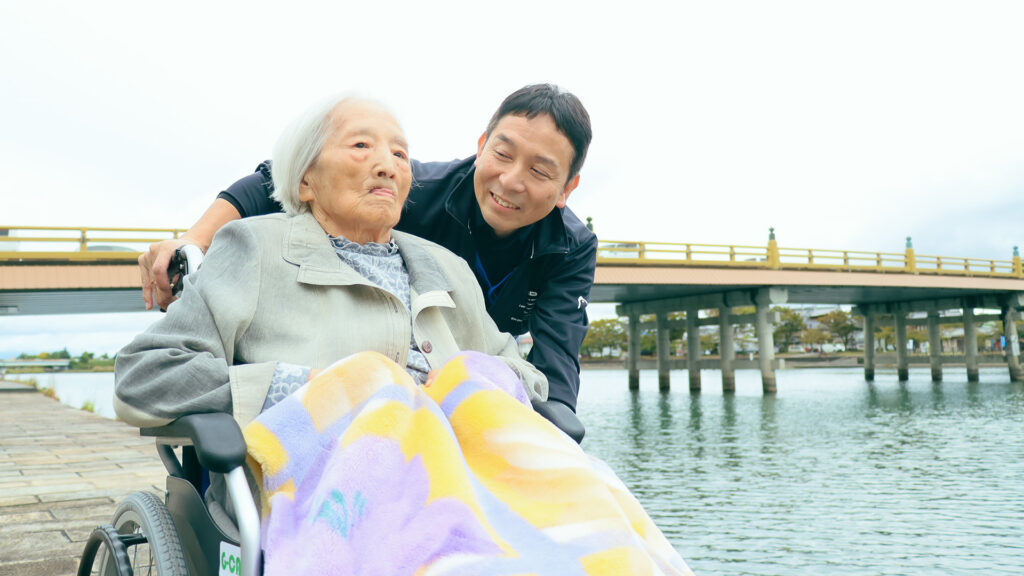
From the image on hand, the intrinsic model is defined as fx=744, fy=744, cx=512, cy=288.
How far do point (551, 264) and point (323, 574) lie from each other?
150 cm

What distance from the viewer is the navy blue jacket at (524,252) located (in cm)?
226

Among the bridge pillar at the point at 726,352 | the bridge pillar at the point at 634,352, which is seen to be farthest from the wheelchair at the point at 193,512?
the bridge pillar at the point at 634,352

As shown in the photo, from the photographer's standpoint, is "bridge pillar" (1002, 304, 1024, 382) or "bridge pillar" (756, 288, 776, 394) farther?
"bridge pillar" (1002, 304, 1024, 382)

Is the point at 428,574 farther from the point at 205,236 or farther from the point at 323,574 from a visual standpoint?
the point at 205,236

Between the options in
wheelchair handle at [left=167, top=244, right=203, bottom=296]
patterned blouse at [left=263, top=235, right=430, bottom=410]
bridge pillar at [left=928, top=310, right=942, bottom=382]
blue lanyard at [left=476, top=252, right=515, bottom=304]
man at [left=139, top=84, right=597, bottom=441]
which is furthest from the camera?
bridge pillar at [left=928, top=310, right=942, bottom=382]

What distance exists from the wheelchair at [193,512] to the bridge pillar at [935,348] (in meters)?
36.9

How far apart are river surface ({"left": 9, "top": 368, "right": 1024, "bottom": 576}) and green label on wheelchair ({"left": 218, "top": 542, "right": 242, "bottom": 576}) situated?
3932 mm

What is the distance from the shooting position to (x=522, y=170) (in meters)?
2.18

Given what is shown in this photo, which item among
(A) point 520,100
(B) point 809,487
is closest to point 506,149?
(A) point 520,100

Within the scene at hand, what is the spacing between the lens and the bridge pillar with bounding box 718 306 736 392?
27.2 m

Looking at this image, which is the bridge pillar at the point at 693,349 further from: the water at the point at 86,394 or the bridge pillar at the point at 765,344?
the water at the point at 86,394

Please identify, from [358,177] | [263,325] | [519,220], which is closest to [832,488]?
[519,220]

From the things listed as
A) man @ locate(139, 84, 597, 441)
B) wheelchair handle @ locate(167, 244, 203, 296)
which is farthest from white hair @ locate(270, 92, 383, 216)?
man @ locate(139, 84, 597, 441)

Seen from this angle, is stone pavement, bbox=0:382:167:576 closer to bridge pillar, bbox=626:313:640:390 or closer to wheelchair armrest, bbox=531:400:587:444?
wheelchair armrest, bbox=531:400:587:444
